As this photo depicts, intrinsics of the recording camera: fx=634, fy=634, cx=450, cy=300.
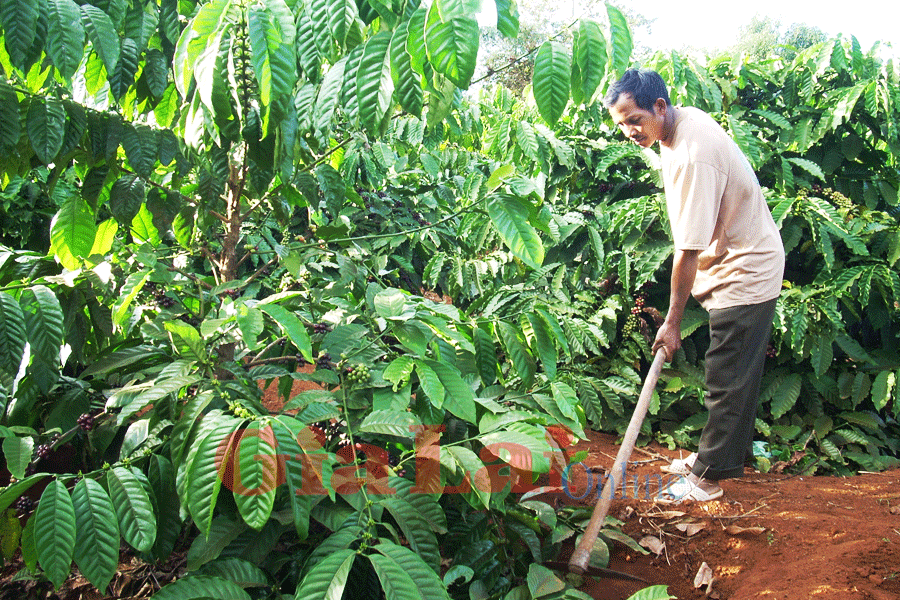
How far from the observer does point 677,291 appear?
7.77ft

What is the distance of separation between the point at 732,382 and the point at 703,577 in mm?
791

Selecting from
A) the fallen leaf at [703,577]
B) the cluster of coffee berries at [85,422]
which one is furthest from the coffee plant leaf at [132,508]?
the fallen leaf at [703,577]

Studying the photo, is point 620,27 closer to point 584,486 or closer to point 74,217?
point 74,217

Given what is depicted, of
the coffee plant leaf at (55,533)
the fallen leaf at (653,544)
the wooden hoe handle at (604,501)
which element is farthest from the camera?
the fallen leaf at (653,544)

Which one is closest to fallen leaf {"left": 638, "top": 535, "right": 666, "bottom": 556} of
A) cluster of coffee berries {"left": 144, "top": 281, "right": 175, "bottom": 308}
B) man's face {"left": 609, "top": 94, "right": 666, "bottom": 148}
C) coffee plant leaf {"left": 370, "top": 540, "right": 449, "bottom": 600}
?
coffee plant leaf {"left": 370, "top": 540, "right": 449, "bottom": 600}

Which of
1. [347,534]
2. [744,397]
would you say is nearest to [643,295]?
[744,397]

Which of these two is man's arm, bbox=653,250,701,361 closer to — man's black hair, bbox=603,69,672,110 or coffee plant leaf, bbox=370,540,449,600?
man's black hair, bbox=603,69,672,110

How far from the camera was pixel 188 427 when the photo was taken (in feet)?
4.24

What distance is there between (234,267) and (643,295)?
2307 millimetres

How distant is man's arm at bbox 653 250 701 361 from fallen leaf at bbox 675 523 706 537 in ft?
2.03

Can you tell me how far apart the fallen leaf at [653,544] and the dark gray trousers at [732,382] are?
478 millimetres

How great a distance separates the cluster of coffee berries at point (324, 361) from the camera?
160 cm

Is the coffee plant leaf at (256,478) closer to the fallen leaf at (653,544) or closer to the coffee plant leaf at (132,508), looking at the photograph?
the coffee plant leaf at (132,508)

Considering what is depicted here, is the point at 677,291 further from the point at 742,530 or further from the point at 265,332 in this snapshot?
the point at 265,332
